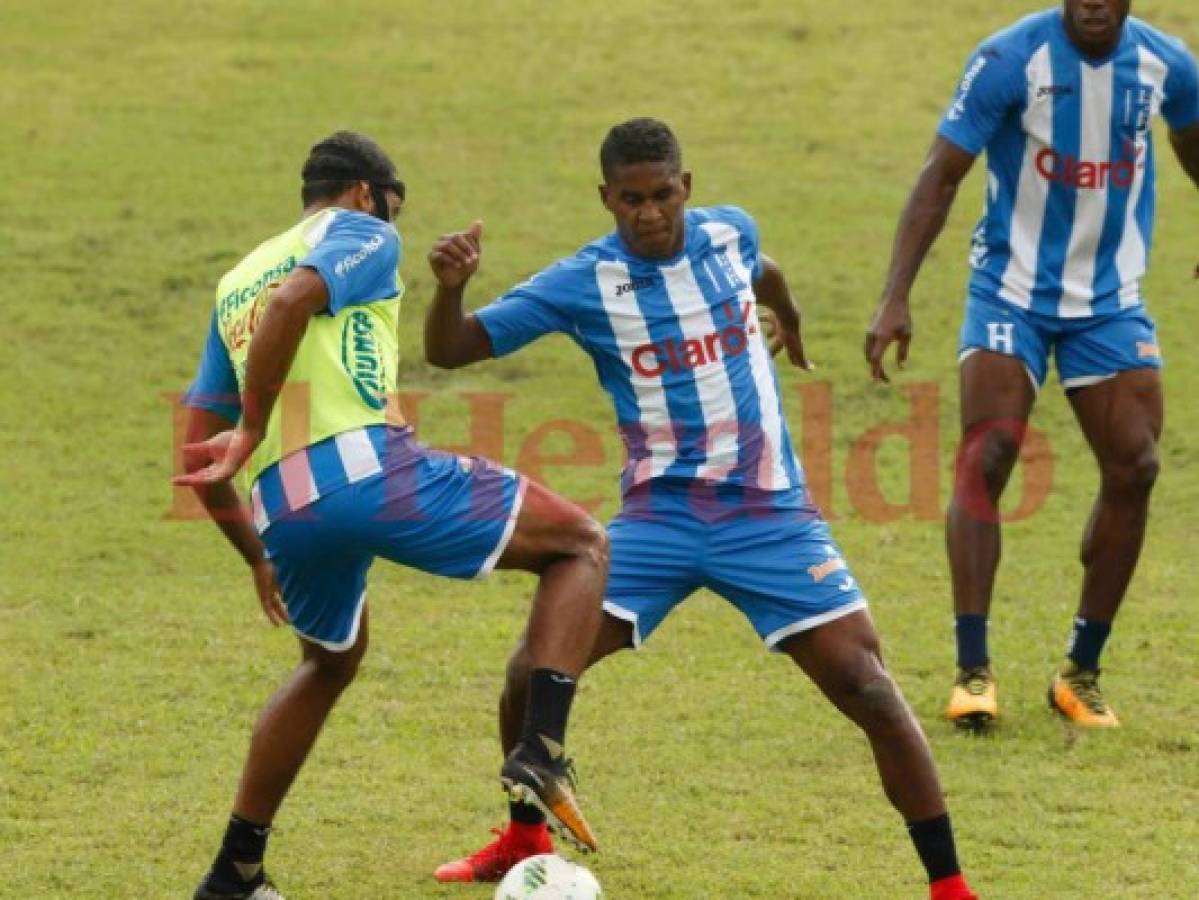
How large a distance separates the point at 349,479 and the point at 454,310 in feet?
→ 2.59

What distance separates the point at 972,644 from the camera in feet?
30.4

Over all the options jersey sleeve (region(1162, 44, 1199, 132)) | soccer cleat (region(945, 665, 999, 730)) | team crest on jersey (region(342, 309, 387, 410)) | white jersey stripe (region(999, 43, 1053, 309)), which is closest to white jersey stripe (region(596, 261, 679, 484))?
team crest on jersey (region(342, 309, 387, 410))

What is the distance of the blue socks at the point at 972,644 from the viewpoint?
9273 mm

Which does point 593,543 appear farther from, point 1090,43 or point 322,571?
point 1090,43

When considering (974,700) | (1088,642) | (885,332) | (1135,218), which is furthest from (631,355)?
(1135,218)

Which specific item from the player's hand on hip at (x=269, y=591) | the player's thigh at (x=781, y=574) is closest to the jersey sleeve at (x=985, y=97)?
the player's thigh at (x=781, y=574)

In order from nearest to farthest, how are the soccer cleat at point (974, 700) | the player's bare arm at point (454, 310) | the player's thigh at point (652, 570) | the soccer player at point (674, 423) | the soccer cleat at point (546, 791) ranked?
the soccer cleat at point (546, 791) → the player's bare arm at point (454, 310) → the soccer player at point (674, 423) → the player's thigh at point (652, 570) → the soccer cleat at point (974, 700)

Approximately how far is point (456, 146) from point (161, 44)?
3.51 m

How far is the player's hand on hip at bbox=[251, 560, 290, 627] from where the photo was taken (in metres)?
7.42

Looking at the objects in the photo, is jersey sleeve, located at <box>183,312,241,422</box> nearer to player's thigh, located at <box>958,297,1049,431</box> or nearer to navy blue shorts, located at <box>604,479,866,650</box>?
navy blue shorts, located at <box>604,479,866,650</box>

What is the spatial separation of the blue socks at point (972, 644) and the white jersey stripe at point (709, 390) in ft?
7.09

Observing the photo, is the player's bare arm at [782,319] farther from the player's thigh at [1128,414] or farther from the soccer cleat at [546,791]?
the soccer cleat at [546,791]

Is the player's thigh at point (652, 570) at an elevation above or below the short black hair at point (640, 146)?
below

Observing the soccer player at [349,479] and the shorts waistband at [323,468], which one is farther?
the shorts waistband at [323,468]
